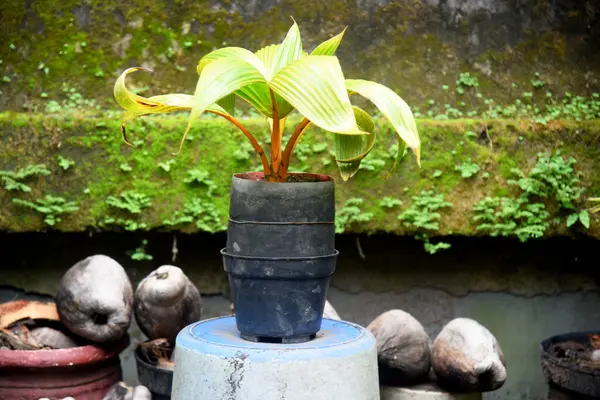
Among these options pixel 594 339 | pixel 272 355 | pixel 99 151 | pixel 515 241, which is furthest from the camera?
pixel 515 241

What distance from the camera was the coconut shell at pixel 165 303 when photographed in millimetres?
3469

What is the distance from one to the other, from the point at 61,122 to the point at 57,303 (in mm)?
1083

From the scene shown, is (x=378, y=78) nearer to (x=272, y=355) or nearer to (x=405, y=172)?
(x=405, y=172)

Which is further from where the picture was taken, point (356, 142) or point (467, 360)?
point (467, 360)

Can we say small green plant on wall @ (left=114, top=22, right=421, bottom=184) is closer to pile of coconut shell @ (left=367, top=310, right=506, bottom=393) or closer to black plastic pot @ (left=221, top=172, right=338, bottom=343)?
black plastic pot @ (left=221, top=172, right=338, bottom=343)

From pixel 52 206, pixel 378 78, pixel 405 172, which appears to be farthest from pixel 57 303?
pixel 378 78

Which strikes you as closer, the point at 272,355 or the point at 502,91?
the point at 272,355

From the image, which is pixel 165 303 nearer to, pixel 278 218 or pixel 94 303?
pixel 94 303

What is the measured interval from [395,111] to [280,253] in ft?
2.00

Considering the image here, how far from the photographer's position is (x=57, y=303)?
3.49m

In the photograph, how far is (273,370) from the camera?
2398 millimetres

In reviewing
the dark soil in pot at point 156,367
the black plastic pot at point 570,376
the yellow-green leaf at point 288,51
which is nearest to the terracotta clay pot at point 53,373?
the dark soil in pot at point 156,367

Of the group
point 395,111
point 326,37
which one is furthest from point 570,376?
point 326,37

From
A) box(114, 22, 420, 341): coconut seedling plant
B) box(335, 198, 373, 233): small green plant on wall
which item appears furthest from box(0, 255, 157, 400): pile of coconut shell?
box(335, 198, 373, 233): small green plant on wall
